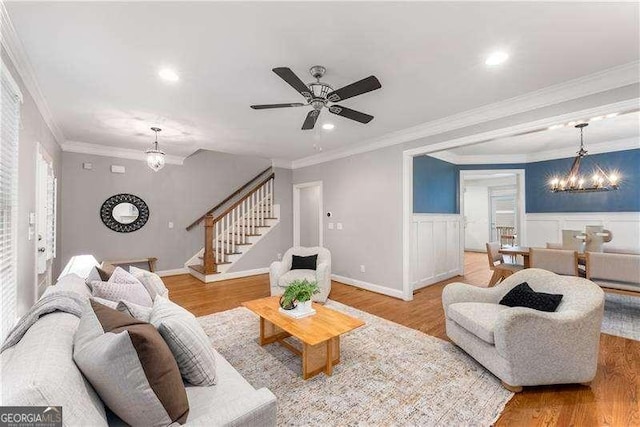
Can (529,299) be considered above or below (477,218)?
below

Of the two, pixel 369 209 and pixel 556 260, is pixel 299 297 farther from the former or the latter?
pixel 556 260

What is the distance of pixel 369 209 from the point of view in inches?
186

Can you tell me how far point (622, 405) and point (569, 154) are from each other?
5.26 metres

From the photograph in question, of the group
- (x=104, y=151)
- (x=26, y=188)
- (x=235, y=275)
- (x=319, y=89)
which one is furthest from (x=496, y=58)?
(x=104, y=151)

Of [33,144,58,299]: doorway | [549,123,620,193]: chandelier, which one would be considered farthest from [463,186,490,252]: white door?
[33,144,58,299]: doorway

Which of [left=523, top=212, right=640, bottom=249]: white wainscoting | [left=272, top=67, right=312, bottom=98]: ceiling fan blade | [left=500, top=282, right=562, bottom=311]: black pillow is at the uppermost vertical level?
[left=272, top=67, right=312, bottom=98]: ceiling fan blade

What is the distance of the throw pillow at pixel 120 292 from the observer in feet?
6.48

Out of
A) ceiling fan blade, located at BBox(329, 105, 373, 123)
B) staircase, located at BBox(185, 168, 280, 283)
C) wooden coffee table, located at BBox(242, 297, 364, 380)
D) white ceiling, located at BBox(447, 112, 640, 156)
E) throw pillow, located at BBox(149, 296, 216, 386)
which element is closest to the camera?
throw pillow, located at BBox(149, 296, 216, 386)

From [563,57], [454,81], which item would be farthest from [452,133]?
[563,57]

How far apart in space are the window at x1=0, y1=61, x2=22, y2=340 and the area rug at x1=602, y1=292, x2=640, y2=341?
5.64 m

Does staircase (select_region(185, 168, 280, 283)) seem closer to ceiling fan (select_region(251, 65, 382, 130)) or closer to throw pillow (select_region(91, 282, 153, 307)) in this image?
throw pillow (select_region(91, 282, 153, 307))

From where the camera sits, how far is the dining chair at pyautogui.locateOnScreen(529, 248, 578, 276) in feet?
11.3

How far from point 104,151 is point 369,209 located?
16.6ft

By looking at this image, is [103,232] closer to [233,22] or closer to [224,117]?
[224,117]
